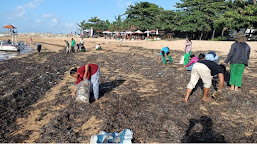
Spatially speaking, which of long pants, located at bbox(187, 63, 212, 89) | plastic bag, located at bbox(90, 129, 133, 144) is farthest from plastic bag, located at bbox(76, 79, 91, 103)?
long pants, located at bbox(187, 63, 212, 89)

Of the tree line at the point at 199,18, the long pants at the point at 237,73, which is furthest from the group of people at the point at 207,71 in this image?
the tree line at the point at 199,18

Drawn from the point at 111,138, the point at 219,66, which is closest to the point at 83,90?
the point at 111,138

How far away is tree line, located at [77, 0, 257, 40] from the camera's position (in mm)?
23109

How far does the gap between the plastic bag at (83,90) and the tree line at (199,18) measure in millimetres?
22892

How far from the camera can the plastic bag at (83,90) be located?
5243 millimetres

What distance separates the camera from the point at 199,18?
32.0 metres

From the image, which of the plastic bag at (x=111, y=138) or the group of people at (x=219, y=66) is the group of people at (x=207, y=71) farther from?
the plastic bag at (x=111, y=138)

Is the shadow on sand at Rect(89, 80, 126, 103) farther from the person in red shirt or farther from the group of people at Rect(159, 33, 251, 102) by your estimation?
the group of people at Rect(159, 33, 251, 102)

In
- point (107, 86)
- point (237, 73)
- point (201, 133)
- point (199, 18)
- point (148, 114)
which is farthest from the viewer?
point (199, 18)

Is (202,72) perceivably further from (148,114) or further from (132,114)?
(132,114)

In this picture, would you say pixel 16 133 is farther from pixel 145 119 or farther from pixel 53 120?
pixel 145 119

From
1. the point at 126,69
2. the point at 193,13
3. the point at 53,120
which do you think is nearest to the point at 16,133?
the point at 53,120

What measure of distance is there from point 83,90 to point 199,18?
3142cm

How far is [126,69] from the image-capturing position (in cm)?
1088
